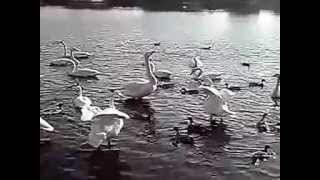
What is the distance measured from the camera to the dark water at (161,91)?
89 centimetres

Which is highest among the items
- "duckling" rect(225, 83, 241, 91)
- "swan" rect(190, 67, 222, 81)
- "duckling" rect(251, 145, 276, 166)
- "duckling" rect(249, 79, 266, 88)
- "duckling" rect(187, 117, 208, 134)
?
"swan" rect(190, 67, 222, 81)

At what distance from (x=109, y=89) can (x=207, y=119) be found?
21 cm

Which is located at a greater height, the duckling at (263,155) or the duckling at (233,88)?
the duckling at (233,88)

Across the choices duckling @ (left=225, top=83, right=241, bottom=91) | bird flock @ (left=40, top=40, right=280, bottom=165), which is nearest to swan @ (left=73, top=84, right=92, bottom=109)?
bird flock @ (left=40, top=40, right=280, bottom=165)

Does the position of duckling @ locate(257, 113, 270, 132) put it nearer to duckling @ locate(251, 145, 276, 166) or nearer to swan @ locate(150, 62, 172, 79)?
duckling @ locate(251, 145, 276, 166)

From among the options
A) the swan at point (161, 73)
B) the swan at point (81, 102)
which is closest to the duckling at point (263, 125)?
the swan at point (161, 73)

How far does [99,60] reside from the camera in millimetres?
937

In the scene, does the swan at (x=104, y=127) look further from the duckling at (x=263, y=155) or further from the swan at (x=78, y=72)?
the duckling at (x=263, y=155)

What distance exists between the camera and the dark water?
0.89 metres

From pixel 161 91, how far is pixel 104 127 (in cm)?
14

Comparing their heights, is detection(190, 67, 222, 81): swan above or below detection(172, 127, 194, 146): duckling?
above

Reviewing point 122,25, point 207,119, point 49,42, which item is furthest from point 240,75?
point 49,42

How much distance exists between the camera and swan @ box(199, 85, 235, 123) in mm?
918

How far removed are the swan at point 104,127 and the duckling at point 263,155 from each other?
28cm
